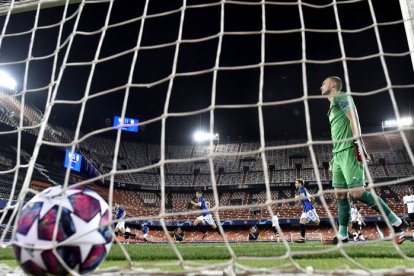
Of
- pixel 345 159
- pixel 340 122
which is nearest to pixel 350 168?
pixel 345 159

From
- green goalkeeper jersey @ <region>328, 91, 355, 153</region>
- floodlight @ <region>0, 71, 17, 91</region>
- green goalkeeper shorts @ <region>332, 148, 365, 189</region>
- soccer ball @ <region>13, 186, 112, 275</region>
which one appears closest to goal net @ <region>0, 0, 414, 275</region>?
floodlight @ <region>0, 71, 17, 91</region>

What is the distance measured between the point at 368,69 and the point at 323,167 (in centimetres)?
800

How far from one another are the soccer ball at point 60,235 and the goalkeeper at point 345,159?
8.40 ft

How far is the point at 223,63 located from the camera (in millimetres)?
20172

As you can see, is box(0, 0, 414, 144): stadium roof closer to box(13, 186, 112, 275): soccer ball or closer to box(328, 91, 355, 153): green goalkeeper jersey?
box(328, 91, 355, 153): green goalkeeper jersey

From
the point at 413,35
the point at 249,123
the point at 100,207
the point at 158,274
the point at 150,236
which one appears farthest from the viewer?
the point at 249,123

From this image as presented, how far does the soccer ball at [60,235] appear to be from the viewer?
1784 millimetres

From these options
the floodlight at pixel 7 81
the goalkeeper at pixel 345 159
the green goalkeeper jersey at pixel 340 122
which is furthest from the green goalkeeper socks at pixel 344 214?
the floodlight at pixel 7 81

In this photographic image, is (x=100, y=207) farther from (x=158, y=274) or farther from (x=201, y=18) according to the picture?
(x=201, y=18)

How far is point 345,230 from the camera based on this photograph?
13.3ft

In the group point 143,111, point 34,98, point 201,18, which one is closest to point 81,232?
point 201,18

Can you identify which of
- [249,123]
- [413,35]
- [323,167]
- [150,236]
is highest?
[249,123]

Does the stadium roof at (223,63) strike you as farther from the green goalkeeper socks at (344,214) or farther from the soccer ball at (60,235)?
the soccer ball at (60,235)

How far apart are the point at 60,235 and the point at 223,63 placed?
18965 millimetres
